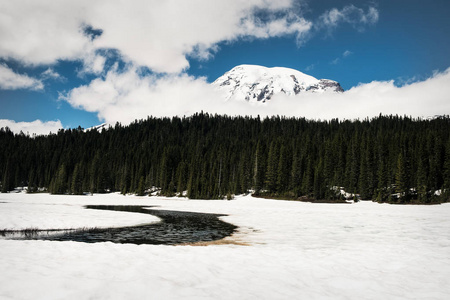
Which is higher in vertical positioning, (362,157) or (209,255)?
(362,157)

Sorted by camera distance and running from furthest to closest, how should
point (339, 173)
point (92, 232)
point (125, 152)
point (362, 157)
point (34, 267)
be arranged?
point (125, 152)
point (339, 173)
point (362, 157)
point (92, 232)
point (34, 267)

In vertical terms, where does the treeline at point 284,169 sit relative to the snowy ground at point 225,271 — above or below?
above

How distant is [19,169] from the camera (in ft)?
455

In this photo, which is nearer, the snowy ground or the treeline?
the snowy ground

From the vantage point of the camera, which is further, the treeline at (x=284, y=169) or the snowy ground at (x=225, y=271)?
the treeline at (x=284, y=169)

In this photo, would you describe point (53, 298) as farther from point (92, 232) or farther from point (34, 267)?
point (92, 232)

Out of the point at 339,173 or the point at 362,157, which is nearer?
the point at 362,157

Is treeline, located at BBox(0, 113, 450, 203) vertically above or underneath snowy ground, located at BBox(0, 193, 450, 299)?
above

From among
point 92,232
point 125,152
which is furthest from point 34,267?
point 125,152

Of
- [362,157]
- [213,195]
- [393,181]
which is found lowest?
[213,195]

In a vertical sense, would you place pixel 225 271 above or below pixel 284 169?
below

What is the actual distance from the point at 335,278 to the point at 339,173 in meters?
85.7

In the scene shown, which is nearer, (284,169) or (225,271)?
(225,271)

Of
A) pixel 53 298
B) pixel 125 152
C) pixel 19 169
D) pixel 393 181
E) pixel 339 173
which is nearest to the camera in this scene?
pixel 53 298
